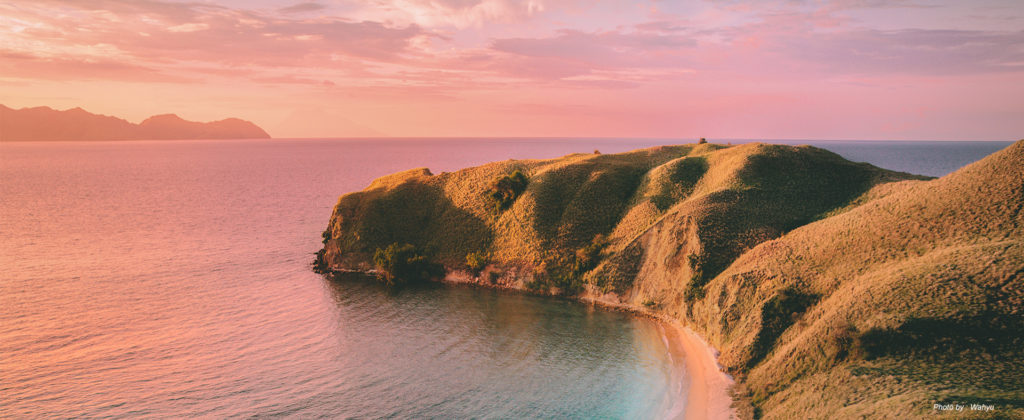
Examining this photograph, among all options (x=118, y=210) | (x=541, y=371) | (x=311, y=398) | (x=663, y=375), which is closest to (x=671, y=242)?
(x=663, y=375)

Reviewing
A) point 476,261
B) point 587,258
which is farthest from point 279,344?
point 587,258

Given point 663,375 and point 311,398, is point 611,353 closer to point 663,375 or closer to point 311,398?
point 663,375

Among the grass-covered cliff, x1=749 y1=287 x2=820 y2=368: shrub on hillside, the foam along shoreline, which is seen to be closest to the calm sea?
the foam along shoreline

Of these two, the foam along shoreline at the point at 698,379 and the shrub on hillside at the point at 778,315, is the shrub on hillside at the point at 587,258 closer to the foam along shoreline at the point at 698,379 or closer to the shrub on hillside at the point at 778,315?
the foam along shoreline at the point at 698,379

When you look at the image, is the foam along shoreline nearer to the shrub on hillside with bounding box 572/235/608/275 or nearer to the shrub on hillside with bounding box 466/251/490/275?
the shrub on hillside with bounding box 572/235/608/275

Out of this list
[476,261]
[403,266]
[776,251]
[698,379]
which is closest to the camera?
[698,379]

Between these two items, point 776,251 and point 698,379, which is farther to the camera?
point 776,251

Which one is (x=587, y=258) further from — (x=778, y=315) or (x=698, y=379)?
(x=778, y=315)
